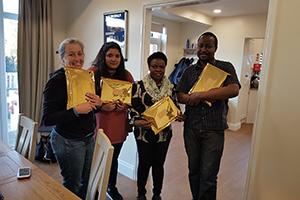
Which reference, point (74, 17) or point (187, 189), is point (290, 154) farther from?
point (74, 17)

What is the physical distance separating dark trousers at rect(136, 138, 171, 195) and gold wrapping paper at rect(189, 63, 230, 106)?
0.54m

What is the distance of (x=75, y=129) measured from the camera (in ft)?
5.00

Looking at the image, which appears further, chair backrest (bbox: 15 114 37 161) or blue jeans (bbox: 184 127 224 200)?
blue jeans (bbox: 184 127 224 200)

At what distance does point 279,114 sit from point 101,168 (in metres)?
1.32

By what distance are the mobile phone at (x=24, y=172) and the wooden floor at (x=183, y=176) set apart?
1290mm

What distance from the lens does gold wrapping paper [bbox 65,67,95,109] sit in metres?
1.49

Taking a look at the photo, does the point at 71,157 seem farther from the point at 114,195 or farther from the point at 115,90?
the point at 114,195

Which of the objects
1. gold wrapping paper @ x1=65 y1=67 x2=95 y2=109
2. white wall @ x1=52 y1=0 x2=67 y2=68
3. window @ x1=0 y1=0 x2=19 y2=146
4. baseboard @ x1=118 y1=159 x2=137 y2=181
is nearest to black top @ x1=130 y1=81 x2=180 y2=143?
gold wrapping paper @ x1=65 y1=67 x2=95 y2=109

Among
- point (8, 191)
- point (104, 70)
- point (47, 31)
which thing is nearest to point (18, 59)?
point (47, 31)

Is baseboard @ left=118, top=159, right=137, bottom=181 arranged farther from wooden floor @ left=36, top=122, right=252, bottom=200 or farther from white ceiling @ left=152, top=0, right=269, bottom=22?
white ceiling @ left=152, top=0, right=269, bottom=22

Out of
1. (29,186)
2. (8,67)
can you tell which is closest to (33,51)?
(8,67)

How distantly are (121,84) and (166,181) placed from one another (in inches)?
55.2

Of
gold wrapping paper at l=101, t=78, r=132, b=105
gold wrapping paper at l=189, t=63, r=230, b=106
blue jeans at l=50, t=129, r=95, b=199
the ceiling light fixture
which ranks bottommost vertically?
blue jeans at l=50, t=129, r=95, b=199

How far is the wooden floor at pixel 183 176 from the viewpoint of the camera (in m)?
2.45
